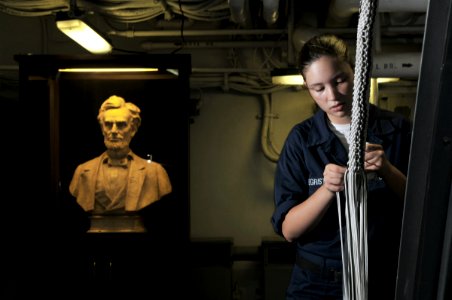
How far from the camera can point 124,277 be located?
2.85 metres

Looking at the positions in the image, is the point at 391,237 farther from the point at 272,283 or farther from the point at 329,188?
the point at 272,283

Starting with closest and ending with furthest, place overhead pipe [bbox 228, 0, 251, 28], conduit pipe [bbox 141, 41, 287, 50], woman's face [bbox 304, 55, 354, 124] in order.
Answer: woman's face [bbox 304, 55, 354, 124], overhead pipe [bbox 228, 0, 251, 28], conduit pipe [bbox 141, 41, 287, 50]

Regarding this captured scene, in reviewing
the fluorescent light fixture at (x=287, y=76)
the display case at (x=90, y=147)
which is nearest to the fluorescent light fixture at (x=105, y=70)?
the display case at (x=90, y=147)

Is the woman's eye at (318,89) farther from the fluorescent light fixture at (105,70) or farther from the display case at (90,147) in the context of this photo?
the fluorescent light fixture at (105,70)

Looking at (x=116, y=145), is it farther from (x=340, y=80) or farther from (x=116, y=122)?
(x=340, y=80)

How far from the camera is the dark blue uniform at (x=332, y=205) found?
4.25 feet

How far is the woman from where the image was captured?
1.24 m

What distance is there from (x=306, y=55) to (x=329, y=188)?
1.41 feet

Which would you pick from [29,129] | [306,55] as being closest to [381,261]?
[306,55]

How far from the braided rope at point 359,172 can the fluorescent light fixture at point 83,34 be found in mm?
2281

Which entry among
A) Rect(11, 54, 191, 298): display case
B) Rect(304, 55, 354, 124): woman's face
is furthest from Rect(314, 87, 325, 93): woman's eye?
Rect(11, 54, 191, 298): display case

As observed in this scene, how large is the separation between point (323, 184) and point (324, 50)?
1.14 feet

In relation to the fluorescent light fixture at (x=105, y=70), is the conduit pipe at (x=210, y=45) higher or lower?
higher

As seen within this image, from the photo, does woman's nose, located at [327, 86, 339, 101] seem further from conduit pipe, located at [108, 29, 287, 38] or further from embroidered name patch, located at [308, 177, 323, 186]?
conduit pipe, located at [108, 29, 287, 38]
